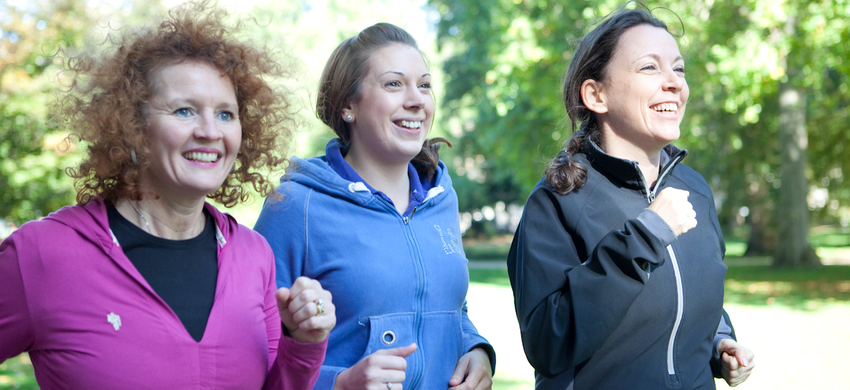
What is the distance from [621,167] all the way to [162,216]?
5.12ft

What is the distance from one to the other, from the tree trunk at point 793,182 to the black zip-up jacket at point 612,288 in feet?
58.4

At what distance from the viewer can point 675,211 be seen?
2172 mm

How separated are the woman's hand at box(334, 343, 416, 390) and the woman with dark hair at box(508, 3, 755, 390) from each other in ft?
1.49

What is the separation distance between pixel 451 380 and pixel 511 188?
30.1 m

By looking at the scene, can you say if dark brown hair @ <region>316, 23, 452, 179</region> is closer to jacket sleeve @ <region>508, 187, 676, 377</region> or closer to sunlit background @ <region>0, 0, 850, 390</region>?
sunlit background @ <region>0, 0, 850, 390</region>

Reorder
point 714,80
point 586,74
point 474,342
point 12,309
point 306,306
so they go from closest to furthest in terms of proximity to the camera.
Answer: point 12,309
point 306,306
point 586,74
point 474,342
point 714,80

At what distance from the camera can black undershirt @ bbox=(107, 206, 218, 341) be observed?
6.25ft

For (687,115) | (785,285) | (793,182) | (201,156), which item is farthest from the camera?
(793,182)

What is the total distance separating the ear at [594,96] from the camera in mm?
2574

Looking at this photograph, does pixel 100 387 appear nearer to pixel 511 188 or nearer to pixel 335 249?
pixel 335 249

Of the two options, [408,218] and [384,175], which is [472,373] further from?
[384,175]

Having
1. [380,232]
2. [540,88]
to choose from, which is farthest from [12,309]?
[540,88]

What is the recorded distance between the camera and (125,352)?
1776 millimetres

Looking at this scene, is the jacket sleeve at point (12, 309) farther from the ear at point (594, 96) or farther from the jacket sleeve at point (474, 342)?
the ear at point (594, 96)
